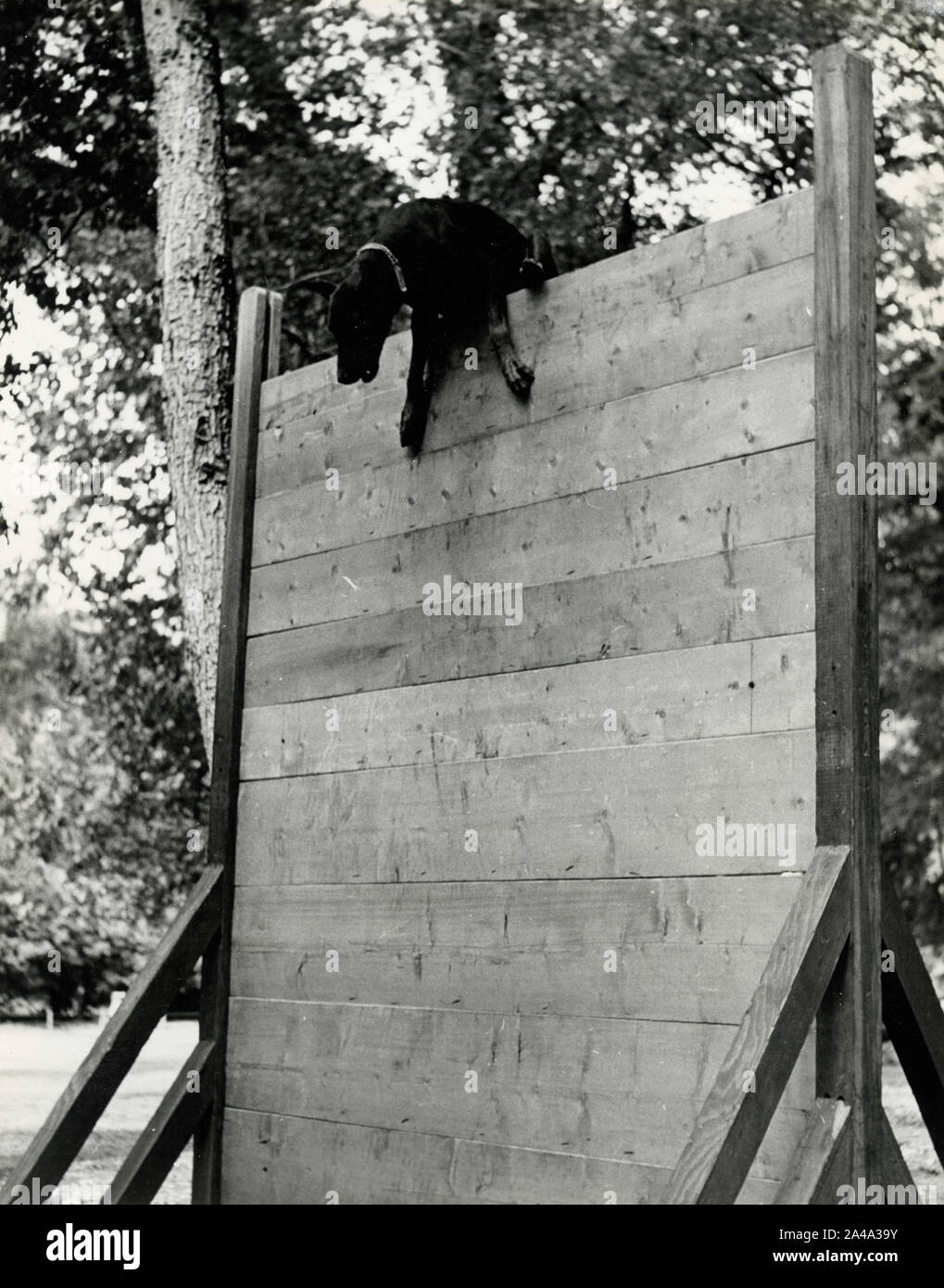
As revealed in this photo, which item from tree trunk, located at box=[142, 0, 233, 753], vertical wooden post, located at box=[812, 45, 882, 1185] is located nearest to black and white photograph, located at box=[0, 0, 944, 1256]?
vertical wooden post, located at box=[812, 45, 882, 1185]

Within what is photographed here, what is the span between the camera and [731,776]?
255cm

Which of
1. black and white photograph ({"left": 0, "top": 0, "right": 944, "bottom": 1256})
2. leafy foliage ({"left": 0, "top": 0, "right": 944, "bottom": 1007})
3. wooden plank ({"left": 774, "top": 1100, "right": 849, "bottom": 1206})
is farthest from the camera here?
leafy foliage ({"left": 0, "top": 0, "right": 944, "bottom": 1007})

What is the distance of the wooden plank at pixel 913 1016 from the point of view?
2451 millimetres

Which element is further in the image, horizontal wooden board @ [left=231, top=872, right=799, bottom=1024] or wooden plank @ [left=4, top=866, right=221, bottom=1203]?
wooden plank @ [left=4, top=866, right=221, bottom=1203]

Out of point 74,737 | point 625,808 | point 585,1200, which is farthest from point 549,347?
point 74,737

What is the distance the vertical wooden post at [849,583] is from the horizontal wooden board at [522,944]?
153mm

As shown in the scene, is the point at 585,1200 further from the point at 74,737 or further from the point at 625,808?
the point at 74,737

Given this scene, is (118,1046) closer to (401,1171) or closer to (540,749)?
(401,1171)

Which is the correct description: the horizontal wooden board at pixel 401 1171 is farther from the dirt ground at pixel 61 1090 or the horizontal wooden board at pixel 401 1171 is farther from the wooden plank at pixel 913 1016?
the dirt ground at pixel 61 1090

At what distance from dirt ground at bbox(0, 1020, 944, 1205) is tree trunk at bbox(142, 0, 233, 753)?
2.63 metres

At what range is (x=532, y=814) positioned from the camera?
290cm

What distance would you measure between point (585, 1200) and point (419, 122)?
681 cm

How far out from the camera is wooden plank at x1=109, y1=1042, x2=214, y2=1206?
334 cm

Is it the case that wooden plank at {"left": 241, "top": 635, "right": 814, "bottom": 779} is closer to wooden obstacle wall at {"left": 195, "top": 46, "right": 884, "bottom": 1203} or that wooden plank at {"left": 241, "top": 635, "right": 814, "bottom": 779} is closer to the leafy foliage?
wooden obstacle wall at {"left": 195, "top": 46, "right": 884, "bottom": 1203}
